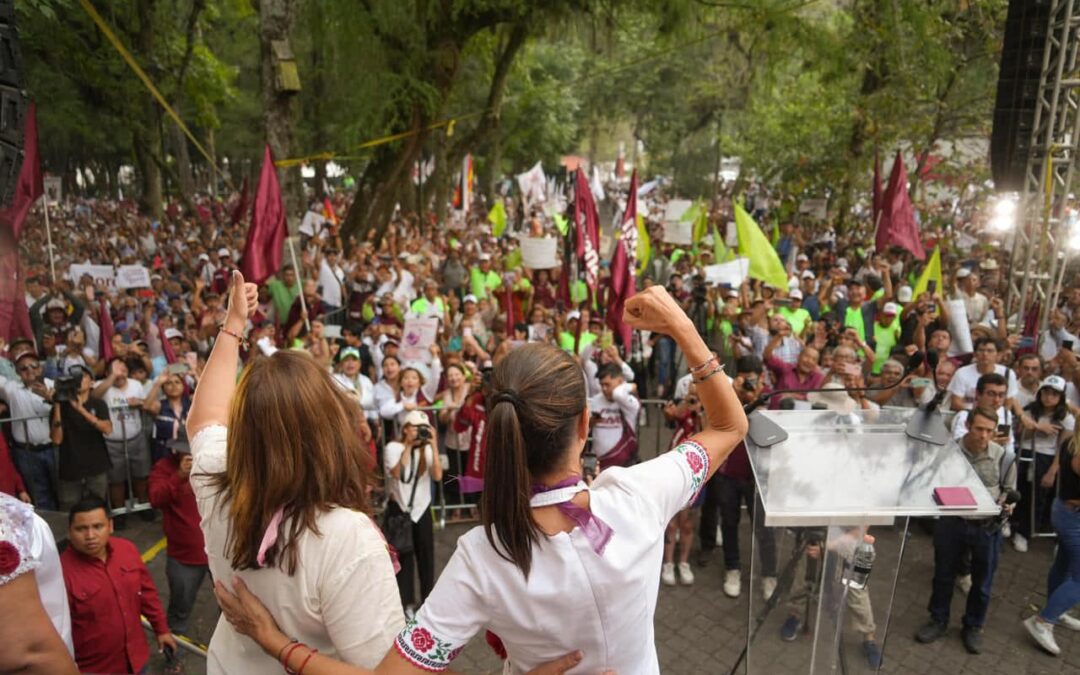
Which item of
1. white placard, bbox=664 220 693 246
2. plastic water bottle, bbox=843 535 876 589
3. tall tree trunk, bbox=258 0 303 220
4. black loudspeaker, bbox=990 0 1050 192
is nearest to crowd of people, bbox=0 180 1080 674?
plastic water bottle, bbox=843 535 876 589

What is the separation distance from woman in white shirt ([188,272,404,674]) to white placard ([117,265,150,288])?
33.2ft

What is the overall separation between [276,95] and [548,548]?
9389 mm

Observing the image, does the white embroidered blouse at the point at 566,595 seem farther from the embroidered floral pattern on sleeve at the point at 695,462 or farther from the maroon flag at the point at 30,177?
the maroon flag at the point at 30,177

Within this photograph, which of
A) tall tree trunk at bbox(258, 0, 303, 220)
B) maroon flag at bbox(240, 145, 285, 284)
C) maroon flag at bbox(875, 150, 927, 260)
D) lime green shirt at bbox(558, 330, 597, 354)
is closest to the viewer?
maroon flag at bbox(240, 145, 285, 284)

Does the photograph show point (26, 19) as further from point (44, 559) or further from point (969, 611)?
point (969, 611)

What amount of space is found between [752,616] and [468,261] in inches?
547

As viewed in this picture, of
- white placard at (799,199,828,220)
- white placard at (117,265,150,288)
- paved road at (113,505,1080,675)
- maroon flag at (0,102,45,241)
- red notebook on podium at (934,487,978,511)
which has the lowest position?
paved road at (113,505,1080,675)

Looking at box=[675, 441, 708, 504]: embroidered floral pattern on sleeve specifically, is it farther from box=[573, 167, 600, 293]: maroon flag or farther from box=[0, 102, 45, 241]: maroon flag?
box=[573, 167, 600, 293]: maroon flag

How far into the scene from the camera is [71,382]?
6352mm

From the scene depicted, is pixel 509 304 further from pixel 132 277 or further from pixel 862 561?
pixel 862 561

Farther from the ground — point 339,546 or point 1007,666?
point 339,546

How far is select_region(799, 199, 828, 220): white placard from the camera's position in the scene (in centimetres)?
1889

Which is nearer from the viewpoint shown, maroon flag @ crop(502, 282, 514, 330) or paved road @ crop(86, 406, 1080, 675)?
paved road @ crop(86, 406, 1080, 675)

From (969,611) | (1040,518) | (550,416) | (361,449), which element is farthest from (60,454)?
(1040,518)
